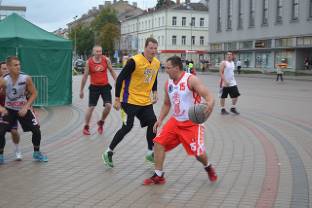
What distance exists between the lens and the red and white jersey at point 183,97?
5977mm

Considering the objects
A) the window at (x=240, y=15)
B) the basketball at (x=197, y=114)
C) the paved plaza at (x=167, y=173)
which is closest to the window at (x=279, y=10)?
the window at (x=240, y=15)

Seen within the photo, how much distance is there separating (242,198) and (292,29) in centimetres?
4773

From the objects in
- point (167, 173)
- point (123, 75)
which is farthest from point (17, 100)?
point (167, 173)

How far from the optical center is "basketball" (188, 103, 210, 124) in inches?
222

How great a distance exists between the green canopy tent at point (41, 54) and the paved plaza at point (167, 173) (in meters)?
4.20

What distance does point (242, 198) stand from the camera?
5562mm

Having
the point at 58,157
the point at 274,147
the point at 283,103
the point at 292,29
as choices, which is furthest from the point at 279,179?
the point at 292,29

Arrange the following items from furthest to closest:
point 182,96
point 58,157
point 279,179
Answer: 1. point 58,157
2. point 279,179
3. point 182,96

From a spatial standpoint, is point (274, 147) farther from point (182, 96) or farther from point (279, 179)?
point (182, 96)

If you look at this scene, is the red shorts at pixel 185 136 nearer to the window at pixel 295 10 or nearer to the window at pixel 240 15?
the window at pixel 295 10

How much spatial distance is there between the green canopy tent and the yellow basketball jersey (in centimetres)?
822

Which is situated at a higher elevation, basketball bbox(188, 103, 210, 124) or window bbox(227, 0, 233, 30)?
window bbox(227, 0, 233, 30)

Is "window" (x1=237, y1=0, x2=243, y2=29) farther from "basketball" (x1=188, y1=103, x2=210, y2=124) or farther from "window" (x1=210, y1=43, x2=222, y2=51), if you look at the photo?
"basketball" (x1=188, y1=103, x2=210, y2=124)

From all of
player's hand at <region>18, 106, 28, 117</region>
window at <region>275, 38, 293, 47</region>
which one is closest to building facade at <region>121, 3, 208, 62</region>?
window at <region>275, 38, 293, 47</region>
